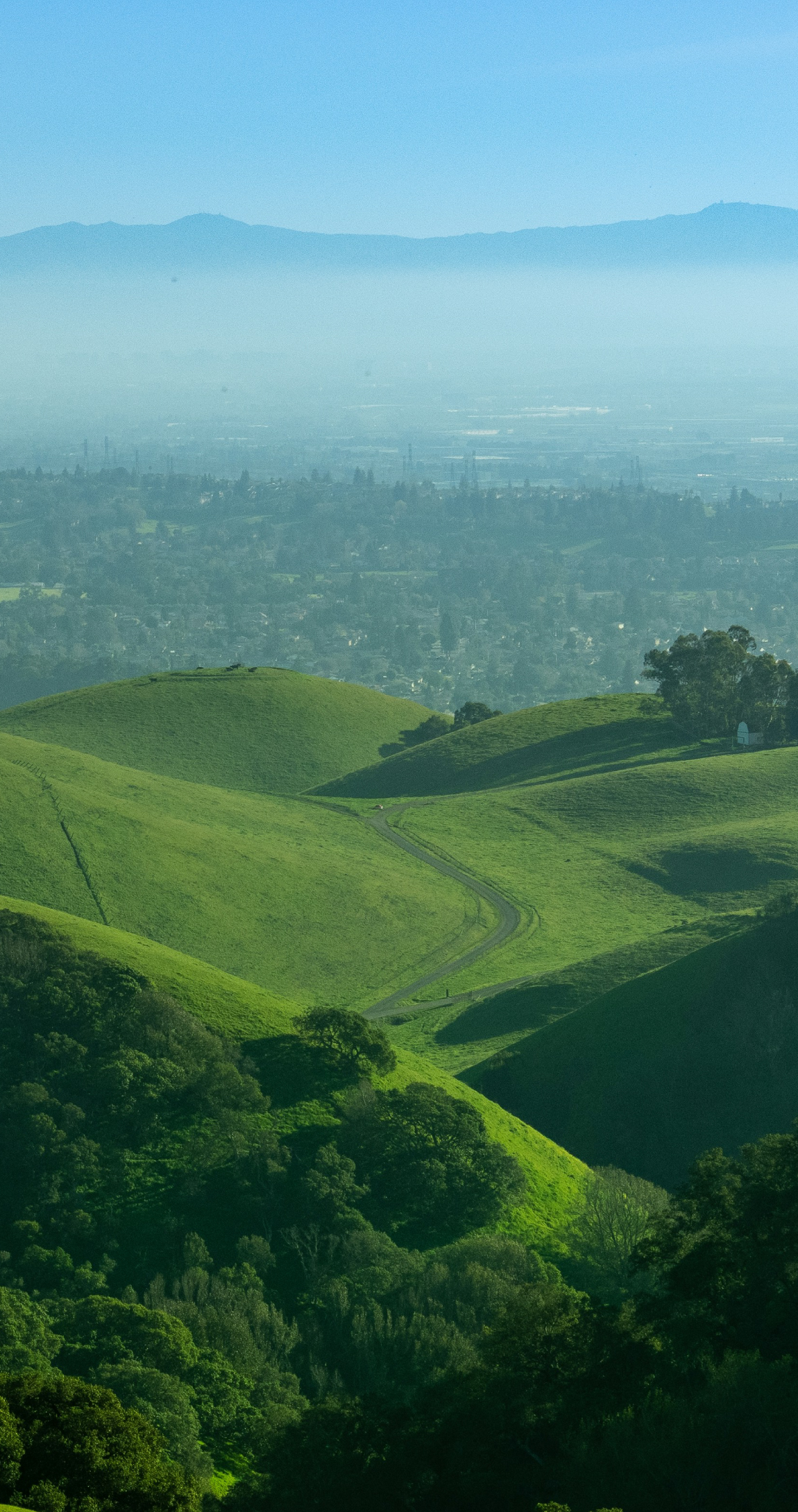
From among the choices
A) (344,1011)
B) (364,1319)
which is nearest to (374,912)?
(344,1011)

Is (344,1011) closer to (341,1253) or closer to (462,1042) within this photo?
(341,1253)

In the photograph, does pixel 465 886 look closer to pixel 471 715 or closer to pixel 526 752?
pixel 526 752

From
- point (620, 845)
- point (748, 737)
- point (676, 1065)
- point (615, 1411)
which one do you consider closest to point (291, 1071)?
point (676, 1065)

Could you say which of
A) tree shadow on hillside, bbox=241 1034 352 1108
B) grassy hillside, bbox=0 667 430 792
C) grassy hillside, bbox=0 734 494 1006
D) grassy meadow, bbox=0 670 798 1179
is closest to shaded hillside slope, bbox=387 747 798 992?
grassy meadow, bbox=0 670 798 1179

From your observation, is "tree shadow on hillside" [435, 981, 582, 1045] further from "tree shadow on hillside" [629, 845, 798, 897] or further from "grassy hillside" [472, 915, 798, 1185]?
"tree shadow on hillside" [629, 845, 798, 897]

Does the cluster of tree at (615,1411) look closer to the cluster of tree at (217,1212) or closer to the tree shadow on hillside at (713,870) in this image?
the cluster of tree at (217,1212)
